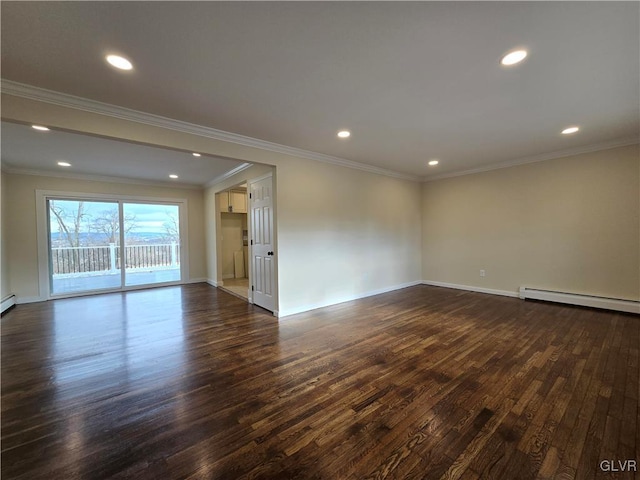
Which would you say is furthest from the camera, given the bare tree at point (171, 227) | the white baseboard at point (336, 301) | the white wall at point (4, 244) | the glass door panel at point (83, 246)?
the bare tree at point (171, 227)

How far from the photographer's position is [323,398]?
201cm

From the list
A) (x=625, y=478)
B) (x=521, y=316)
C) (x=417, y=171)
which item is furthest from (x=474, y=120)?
(x=625, y=478)

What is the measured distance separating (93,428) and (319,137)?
3556 mm

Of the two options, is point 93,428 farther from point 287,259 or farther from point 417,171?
point 417,171

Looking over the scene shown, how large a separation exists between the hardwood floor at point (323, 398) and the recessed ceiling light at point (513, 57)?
2594mm

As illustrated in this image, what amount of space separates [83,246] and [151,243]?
127 centimetres

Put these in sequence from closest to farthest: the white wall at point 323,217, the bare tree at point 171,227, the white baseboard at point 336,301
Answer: the white wall at point 323,217 → the white baseboard at point 336,301 → the bare tree at point 171,227

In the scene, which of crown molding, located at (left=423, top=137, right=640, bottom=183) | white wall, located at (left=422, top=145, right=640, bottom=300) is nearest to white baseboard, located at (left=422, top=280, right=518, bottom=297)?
white wall, located at (left=422, top=145, right=640, bottom=300)

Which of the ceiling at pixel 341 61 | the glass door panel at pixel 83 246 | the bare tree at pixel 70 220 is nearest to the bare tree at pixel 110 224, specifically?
the glass door panel at pixel 83 246

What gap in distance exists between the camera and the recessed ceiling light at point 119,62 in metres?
1.86

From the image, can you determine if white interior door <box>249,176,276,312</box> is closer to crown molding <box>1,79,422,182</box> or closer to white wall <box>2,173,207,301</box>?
crown molding <box>1,79,422,182</box>

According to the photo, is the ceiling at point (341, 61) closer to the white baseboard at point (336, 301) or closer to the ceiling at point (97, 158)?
the ceiling at point (97, 158)

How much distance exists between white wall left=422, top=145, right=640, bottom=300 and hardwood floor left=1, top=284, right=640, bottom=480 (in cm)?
90

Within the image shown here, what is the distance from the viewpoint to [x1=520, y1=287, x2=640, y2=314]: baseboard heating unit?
3.78 meters
